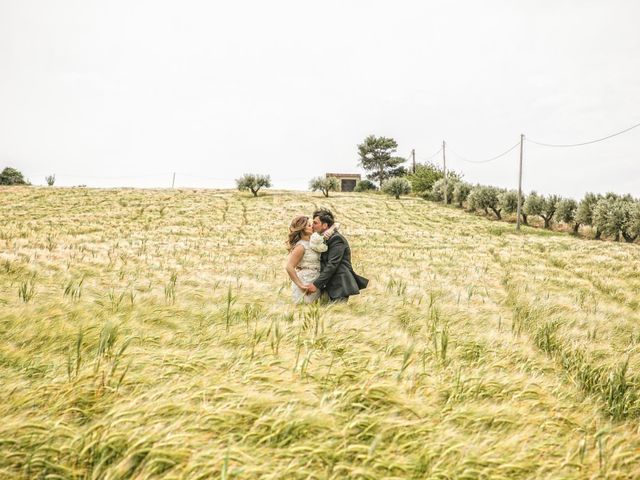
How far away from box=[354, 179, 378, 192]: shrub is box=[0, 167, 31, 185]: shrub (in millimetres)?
62341

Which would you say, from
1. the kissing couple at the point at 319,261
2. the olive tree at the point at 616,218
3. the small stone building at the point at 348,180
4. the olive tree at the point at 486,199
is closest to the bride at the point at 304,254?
the kissing couple at the point at 319,261

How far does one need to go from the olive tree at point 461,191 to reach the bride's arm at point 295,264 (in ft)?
162

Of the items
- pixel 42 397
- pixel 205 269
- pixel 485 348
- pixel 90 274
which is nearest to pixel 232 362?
pixel 42 397

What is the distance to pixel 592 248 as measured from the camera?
24.0 m

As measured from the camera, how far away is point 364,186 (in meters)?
72.8

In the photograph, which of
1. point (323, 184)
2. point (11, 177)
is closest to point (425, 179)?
point (323, 184)

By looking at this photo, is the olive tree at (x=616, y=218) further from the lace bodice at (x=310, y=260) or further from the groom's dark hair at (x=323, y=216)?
the lace bodice at (x=310, y=260)

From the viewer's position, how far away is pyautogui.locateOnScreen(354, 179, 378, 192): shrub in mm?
71312

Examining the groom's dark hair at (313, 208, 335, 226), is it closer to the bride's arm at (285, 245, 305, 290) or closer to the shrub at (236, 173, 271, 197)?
the bride's arm at (285, 245, 305, 290)

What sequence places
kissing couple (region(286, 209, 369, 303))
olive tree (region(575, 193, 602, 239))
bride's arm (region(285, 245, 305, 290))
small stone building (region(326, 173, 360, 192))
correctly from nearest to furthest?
bride's arm (region(285, 245, 305, 290))
kissing couple (region(286, 209, 369, 303))
olive tree (region(575, 193, 602, 239))
small stone building (region(326, 173, 360, 192))

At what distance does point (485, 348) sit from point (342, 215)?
3360 cm

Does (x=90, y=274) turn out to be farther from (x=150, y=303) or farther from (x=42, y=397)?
(x=42, y=397)

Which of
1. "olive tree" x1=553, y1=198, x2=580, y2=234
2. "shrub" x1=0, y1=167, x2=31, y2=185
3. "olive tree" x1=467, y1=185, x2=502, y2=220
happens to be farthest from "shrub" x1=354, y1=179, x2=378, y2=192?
"shrub" x1=0, y1=167, x2=31, y2=185

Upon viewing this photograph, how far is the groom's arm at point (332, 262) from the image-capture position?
6.60 m
